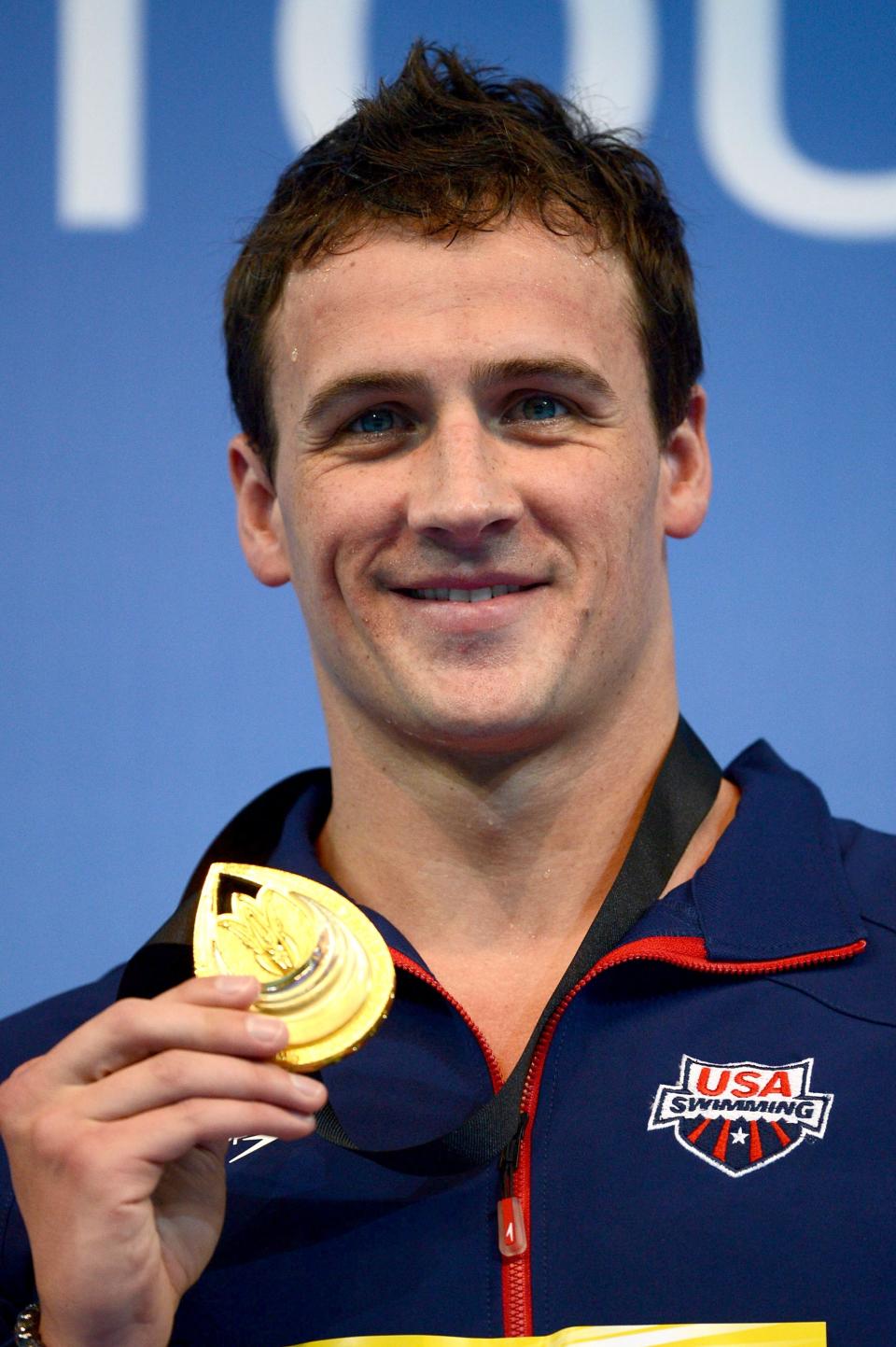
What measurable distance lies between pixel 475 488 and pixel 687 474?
0.41 m

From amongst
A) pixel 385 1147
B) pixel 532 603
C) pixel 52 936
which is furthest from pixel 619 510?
pixel 52 936

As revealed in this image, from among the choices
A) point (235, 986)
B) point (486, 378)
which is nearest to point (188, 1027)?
point (235, 986)

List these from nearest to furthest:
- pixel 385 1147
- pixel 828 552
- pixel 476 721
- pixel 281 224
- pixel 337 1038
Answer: pixel 337 1038 < pixel 385 1147 < pixel 476 721 < pixel 281 224 < pixel 828 552

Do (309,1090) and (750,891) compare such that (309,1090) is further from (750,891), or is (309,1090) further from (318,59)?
(318,59)

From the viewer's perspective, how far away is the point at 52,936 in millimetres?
2424

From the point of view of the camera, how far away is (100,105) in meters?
Result: 2.46

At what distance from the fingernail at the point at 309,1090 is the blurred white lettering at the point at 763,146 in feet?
4.96

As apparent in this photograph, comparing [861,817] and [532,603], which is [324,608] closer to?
[532,603]

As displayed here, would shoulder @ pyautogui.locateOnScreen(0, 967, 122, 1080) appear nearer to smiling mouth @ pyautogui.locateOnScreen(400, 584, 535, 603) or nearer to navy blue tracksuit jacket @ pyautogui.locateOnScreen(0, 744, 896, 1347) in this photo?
navy blue tracksuit jacket @ pyautogui.locateOnScreen(0, 744, 896, 1347)

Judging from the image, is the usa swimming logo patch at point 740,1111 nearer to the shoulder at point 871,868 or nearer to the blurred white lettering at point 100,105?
the shoulder at point 871,868

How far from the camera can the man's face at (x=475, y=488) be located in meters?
1.72

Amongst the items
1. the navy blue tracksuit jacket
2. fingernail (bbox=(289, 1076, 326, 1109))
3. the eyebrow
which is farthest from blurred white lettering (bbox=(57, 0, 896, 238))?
fingernail (bbox=(289, 1076, 326, 1109))

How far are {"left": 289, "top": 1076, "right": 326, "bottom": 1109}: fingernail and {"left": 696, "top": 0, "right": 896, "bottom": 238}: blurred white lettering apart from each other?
1.51m

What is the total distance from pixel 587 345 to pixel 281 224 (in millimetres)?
385
